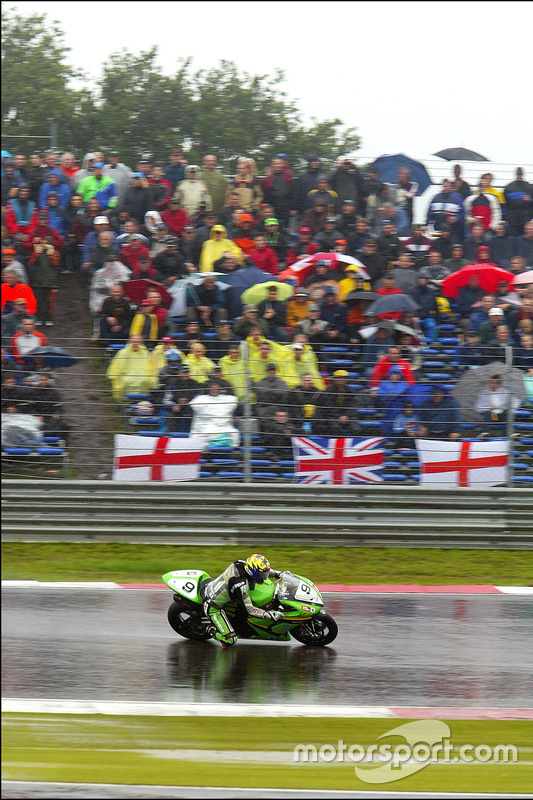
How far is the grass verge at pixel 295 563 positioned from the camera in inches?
436

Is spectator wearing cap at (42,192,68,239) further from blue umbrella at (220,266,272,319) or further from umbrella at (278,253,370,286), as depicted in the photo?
umbrella at (278,253,370,286)

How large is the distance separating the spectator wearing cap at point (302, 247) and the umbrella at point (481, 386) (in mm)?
2988

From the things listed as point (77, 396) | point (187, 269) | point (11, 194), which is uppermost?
point (11, 194)

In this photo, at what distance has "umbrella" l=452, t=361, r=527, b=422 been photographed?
39.0 feet

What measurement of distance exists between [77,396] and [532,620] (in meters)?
5.85

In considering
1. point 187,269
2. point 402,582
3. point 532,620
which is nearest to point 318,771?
point 532,620

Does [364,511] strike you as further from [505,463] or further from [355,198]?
[355,198]

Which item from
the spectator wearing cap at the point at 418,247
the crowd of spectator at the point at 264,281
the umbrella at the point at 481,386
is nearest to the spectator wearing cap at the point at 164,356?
the crowd of spectator at the point at 264,281

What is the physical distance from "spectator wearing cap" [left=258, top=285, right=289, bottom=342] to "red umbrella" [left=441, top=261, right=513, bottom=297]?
2.32 m

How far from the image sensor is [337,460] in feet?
39.1

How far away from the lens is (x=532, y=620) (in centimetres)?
973

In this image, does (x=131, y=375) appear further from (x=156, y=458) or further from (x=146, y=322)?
(x=156, y=458)

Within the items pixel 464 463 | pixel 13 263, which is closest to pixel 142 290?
pixel 13 263

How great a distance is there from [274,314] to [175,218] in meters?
2.21
